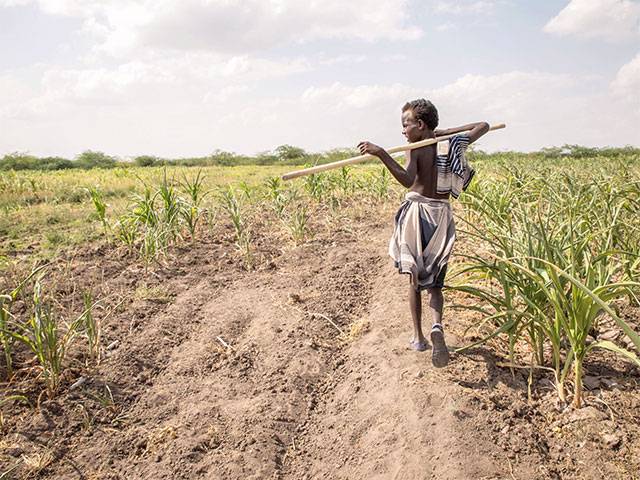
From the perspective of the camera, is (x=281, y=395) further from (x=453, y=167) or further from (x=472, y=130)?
(x=472, y=130)

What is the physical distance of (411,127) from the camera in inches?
103

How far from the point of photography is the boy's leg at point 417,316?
2646 millimetres

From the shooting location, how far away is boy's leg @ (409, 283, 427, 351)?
265 cm

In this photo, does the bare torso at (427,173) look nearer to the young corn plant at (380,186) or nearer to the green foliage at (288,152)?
the young corn plant at (380,186)

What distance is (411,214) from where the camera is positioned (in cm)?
266

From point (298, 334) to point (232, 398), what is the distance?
2.13 ft

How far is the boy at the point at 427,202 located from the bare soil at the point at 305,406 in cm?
43

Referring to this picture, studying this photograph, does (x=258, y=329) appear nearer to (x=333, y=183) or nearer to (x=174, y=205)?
(x=174, y=205)

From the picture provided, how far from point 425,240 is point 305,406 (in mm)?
1047

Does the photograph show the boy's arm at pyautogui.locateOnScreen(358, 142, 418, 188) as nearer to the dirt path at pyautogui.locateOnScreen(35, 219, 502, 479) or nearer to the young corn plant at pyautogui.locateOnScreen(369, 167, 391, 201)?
the dirt path at pyautogui.locateOnScreen(35, 219, 502, 479)

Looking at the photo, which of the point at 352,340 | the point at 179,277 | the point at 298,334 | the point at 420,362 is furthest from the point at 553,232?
the point at 179,277

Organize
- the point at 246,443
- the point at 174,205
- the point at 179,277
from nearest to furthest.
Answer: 1. the point at 246,443
2. the point at 179,277
3. the point at 174,205

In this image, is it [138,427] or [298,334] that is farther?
[298,334]

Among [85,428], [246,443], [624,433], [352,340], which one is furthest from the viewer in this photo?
[352,340]
